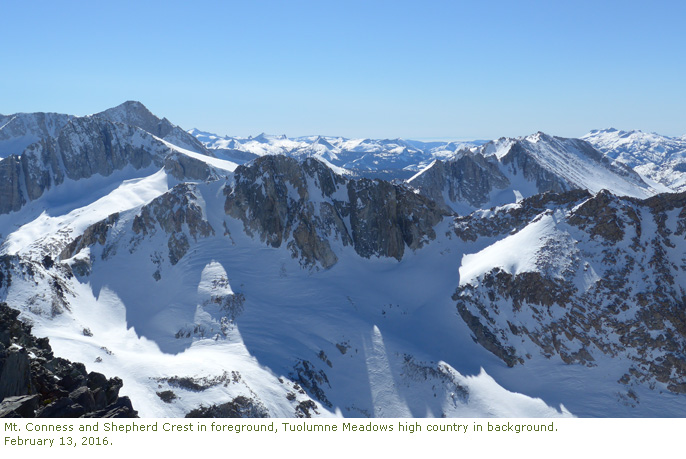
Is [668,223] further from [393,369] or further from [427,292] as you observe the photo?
[393,369]

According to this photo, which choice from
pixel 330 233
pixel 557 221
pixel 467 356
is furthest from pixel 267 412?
pixel 557 221

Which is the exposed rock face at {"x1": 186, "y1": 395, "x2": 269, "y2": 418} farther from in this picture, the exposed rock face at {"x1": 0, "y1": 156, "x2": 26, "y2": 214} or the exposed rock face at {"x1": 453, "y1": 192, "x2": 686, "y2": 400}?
the exposed rock face at {"x1": 0, "y1": 156, "x2": 26, "y2": 214}

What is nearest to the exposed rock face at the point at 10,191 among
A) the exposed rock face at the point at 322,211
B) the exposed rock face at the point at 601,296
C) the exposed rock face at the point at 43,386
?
the exposed rock face at the point at 322,211

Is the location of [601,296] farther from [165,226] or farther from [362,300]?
[165,226]

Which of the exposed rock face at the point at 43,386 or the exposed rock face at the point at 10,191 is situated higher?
the exposed rock face at the point at 10,191

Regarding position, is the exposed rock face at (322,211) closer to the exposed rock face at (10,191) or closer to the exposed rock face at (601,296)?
the exposed rock face at (601,296)
